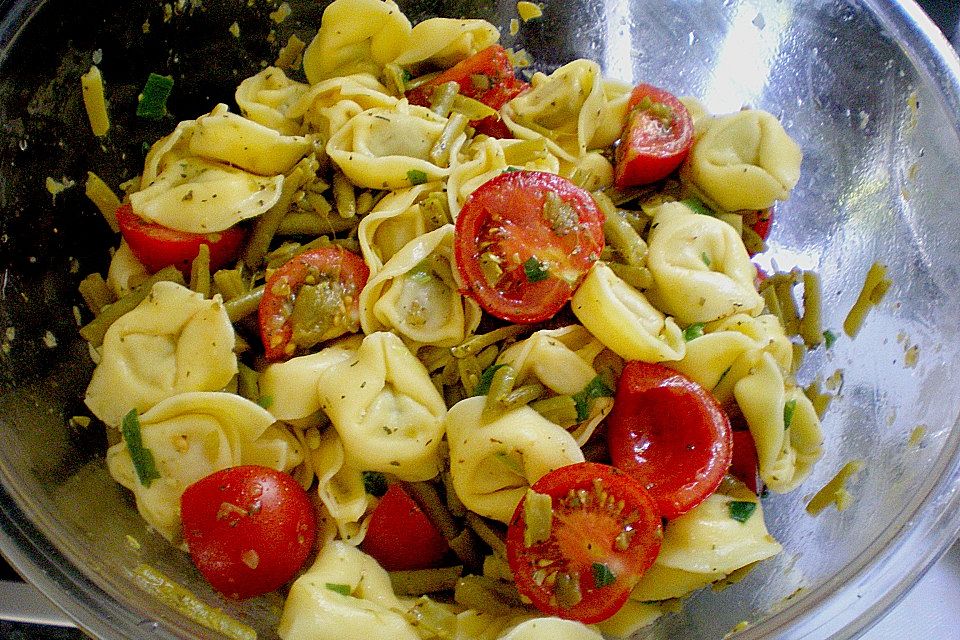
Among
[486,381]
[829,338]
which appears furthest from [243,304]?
[829,338]

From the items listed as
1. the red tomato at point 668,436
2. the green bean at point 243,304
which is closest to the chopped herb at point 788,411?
the red tomato at point 668,436

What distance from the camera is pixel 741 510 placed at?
79.7 inches

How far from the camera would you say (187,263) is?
7.73ft

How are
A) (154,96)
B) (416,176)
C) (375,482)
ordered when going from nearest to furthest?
(375,482)
(416,176)
(154,96)

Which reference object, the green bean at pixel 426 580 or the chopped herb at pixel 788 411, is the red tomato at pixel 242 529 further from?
the chopped herb at pixel 788 411

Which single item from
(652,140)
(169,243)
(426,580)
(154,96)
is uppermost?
(154,96)

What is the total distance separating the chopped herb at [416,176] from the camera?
2.39 metres

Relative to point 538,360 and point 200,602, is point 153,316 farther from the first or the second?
point 538,360

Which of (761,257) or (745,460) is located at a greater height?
(761,257)

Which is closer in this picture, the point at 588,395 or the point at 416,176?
the point at 588,395

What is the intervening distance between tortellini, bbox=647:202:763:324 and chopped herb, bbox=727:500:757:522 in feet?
1.66

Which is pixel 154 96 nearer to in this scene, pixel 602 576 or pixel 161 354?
pixel 161 354

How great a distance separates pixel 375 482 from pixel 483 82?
140cm

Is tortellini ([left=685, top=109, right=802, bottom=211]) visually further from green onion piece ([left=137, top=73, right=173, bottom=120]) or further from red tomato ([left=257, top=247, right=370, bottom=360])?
green onion piece ([left=137, top=73, right=173, bottom=120])
